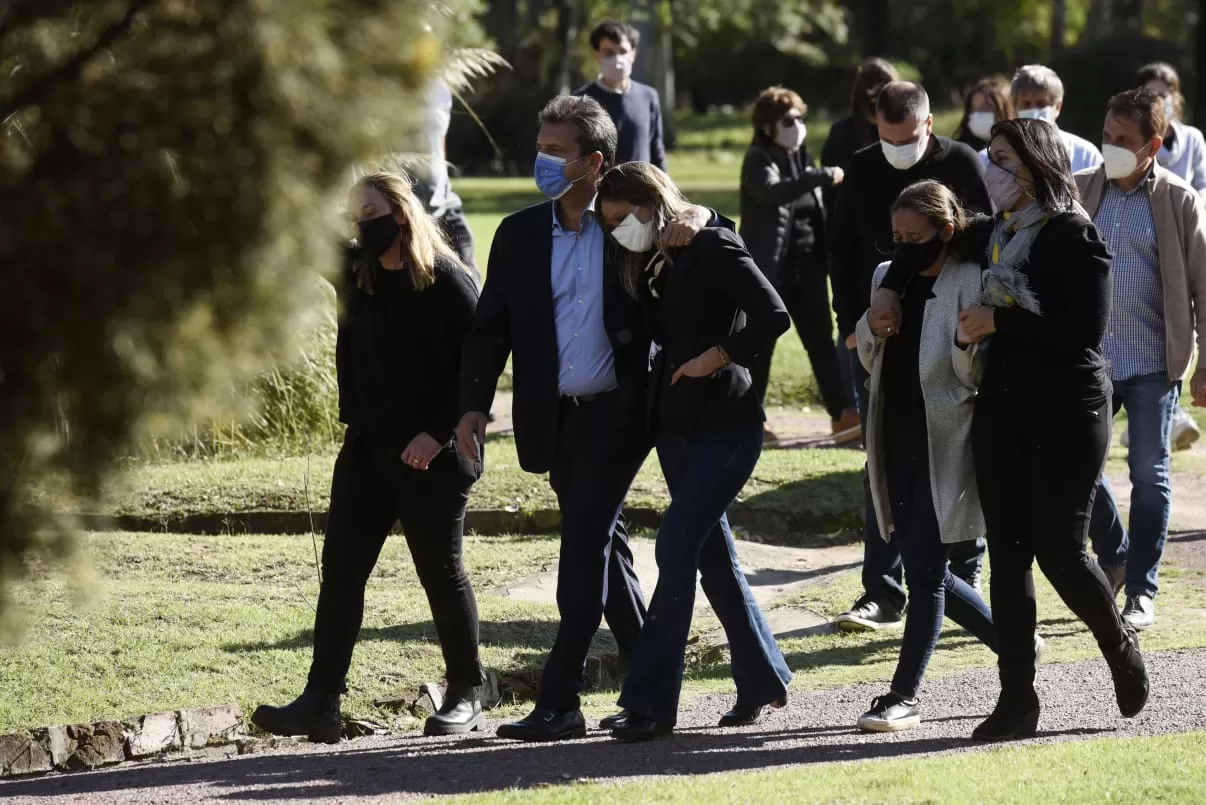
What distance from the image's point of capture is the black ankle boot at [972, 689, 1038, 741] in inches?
235

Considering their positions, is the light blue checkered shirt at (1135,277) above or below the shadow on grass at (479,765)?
above

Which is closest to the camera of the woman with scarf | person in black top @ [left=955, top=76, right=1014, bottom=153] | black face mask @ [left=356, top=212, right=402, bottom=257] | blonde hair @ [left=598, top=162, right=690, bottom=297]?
the woman with scarf

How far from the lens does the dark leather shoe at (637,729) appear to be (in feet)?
20.0

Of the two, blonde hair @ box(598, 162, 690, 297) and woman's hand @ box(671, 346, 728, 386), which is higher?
blonde hair @ box(598, 162, 690, 297)

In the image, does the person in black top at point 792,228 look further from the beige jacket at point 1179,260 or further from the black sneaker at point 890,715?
the black sneaker at point 890,715

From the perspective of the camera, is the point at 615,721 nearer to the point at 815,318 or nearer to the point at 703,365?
the point at 703,365

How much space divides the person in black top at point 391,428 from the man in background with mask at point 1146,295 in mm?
2847

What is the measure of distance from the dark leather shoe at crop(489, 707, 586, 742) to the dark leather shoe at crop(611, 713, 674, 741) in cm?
18

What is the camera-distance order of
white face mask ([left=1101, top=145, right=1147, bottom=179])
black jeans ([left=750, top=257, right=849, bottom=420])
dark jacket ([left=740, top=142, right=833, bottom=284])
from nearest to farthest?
white face mask ([left=1101, top=145, right=1147, bottom=179])
dark jacket ([left=740, top=142, right=833, bottom=284])
black jeans ([left=750, top=257, right=849, bottom=420])

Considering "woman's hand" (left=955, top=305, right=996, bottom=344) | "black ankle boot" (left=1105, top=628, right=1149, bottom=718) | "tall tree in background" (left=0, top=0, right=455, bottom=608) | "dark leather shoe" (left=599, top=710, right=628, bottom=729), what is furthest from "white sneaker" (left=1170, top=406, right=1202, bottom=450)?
"tall tree in background" (left=0, top=0, right=455, bottom=608)

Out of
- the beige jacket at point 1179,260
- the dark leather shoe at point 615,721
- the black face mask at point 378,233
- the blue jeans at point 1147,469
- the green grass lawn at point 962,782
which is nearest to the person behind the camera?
the green grass lawn at point 962,782

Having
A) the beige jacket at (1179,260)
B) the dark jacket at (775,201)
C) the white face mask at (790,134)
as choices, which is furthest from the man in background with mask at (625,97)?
the beige jacket at (1179,260)

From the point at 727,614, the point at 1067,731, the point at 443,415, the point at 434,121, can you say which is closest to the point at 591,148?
the point at 443,415

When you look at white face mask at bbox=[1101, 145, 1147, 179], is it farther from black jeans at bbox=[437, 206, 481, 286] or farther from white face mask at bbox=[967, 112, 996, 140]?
black jeans at bbox=[437, 206, 481, 286]
